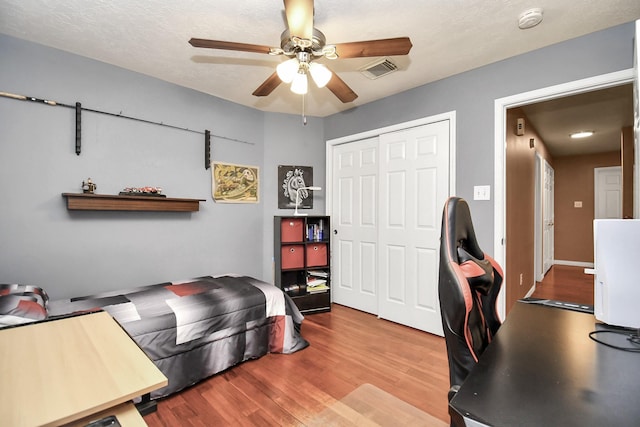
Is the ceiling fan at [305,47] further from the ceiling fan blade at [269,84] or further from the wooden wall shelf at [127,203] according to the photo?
the wooden wall shelf at [127,203]

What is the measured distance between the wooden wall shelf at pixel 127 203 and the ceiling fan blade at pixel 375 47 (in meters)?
2.01

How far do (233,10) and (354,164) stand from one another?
2227 millimetres

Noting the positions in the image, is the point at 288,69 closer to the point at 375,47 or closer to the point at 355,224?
the point at 375,47

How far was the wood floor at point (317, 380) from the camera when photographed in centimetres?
177

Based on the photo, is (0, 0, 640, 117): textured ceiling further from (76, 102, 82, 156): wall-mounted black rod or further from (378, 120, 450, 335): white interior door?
(378, 120, 450, 335): white interior door

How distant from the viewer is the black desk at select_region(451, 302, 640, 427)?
62 centimetres

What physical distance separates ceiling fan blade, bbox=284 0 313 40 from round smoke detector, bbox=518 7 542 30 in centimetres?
145

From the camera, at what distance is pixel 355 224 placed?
375 cm

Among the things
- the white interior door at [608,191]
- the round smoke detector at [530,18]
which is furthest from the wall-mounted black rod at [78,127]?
the white interior door at [608,191]

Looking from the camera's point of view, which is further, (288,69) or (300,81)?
(300,81)

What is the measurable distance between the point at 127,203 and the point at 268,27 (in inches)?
72.0

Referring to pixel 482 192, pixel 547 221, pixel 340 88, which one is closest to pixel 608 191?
pixel 547 221

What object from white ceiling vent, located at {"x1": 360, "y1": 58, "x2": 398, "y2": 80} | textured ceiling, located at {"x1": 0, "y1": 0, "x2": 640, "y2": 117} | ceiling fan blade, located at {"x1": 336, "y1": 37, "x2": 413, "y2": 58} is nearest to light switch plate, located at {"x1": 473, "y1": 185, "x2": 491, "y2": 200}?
textured ceiling, located at {"x1": 0, "y1": 0, "x2": 640, "y2": 117}

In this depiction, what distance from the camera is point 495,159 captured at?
2.57 metres
